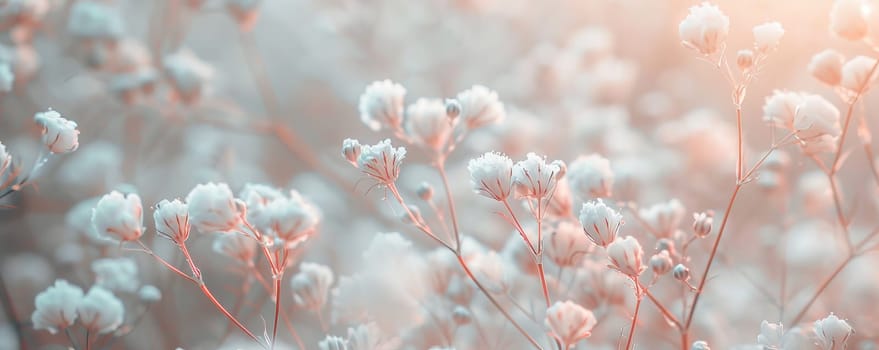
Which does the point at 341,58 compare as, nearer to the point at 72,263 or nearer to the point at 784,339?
the point at 72,263

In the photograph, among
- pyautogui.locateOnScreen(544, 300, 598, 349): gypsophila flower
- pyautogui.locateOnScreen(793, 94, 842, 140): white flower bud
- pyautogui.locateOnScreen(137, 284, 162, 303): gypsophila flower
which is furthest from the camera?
pyautogui.locateOnScreen(137, 284, 162, 303): gypsophila flower

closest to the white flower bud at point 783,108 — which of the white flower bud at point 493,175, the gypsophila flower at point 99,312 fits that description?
the white flower bud at point 493,175

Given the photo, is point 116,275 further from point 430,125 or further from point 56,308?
point 430,125

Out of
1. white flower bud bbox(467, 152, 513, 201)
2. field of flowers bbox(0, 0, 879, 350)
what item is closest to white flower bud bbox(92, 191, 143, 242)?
field of flowers bbox(0, 0, 879, 350)

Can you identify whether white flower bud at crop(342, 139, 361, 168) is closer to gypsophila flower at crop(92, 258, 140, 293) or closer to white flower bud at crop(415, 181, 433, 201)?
white flower bud at crop(415, 181, 433, 201)

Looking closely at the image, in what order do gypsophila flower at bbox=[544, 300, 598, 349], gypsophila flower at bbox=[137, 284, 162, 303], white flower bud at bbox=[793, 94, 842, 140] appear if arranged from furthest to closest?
1. gypsophila flower at bbox=[137, 284, 162, 303]
2. white flower bud at bbox=[793, 94, 842, 140]
3. gypsophila flower at bbox=[544, 300, 598, 349]

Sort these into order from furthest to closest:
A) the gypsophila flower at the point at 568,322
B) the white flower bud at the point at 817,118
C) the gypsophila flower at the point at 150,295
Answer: the gypsophila flower at the point at 150,295, the white flower bud at the point at 817,118, the gypsophila flower at the point at 568,322

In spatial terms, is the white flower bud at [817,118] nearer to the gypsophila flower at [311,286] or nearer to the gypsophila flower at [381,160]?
the gypsophila flower at [381,160]
